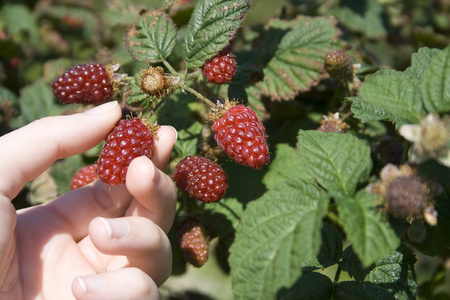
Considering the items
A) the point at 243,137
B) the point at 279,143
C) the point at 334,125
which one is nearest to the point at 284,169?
the point at 279,143

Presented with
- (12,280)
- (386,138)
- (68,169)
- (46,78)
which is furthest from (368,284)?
(46,78)

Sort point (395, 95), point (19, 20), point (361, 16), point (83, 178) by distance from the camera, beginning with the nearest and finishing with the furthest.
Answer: point (395, 95) < point (83, 178) < point (361, 16) < point (19, 20)

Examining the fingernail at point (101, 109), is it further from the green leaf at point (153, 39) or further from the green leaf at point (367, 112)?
the green leaf at point (367, 112)

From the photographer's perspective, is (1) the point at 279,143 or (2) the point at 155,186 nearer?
(2) the point at 155,186

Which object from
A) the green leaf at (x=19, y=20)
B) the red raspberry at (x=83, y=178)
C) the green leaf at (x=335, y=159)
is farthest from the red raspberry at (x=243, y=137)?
the green leaf at (x=19, y=20)

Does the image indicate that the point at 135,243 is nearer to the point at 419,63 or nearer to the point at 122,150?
the point at 122,150

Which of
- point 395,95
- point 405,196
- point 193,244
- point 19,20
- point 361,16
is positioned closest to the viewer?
point 405,196

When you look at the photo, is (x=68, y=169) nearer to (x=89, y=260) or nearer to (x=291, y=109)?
(x=89, y=260)
